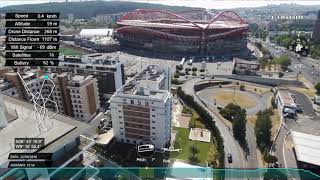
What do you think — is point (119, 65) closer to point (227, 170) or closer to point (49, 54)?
point (227, 170)

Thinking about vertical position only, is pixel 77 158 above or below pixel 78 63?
below

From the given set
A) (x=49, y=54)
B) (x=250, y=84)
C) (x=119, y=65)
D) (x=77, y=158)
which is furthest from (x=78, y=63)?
(x=250, y=84)

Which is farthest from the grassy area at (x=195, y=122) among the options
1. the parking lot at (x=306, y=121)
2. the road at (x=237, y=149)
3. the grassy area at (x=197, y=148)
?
the parking lot at (x=306, y=121)

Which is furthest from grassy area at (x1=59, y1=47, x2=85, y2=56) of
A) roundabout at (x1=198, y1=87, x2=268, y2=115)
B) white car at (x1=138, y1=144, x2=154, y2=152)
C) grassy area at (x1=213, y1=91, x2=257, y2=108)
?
white car at (x1=138, y1=144, x2=154, y2=152)

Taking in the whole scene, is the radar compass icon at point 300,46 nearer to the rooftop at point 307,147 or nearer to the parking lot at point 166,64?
the parking lot at point 166,64

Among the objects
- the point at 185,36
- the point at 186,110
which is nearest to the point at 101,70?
the point at 186,110

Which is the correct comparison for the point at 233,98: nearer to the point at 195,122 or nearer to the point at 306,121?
the point at 306,121

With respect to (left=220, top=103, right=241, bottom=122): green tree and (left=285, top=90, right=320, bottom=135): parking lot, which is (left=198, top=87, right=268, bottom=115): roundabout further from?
(left=285, top=90, right=320, bottom=135): parking lot
